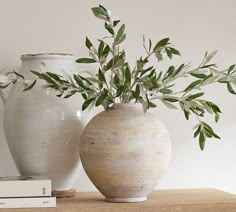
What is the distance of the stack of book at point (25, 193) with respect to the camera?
1531 mm

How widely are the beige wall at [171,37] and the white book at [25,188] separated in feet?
1.41

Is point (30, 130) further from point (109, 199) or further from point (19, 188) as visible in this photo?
point (109, 199)

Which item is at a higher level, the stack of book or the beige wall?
the beige wall

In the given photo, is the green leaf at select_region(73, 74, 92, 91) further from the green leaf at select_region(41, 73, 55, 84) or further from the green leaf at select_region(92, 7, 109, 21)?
the green leaf at select_region(92, 7, 109, 21)

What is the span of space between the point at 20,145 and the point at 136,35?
632mm

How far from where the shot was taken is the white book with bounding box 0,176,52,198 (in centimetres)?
154

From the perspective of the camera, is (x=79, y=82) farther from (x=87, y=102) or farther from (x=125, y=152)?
(x=125, y=152)

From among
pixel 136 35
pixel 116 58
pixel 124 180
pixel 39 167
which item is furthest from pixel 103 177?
pixel 136 35

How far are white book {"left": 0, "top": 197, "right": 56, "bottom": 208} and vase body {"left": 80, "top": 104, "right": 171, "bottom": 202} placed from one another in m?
0.15

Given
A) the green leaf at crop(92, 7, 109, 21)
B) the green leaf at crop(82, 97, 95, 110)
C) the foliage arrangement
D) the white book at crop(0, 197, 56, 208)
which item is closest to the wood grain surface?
the white book at crop(0, 197, 56, 208)

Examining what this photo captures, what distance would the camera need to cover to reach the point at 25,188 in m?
1.55

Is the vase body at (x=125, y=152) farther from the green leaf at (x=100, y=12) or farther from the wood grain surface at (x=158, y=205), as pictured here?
the green leaf at (x=100, y=12)

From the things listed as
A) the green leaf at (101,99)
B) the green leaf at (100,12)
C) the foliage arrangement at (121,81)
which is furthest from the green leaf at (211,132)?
the green leaf at (100,12)

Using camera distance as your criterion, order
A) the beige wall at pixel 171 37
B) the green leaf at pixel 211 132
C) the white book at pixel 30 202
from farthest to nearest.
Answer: the beige wall at pixel 171 37 < the green leaf at pixel 211 132 < the white book at pixel 30 202
